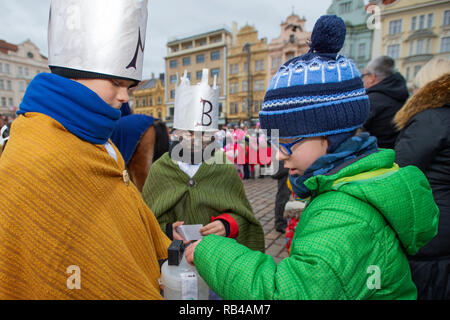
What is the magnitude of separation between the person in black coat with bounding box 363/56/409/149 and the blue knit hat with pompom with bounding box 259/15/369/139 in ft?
6.87

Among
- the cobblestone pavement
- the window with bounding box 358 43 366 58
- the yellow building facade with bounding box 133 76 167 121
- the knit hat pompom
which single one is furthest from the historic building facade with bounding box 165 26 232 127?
the knit hat pompom

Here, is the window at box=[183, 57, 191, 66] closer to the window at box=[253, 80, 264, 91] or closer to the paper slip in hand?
the window at box=[253, 80, 264, 91]

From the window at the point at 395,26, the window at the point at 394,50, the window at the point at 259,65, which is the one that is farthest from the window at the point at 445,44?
the window at the point at 259,65

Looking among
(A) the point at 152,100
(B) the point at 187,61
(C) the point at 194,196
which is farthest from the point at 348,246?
(A) the point at 152,100

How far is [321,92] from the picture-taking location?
3.62 feet

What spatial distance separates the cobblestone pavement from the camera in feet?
13.1

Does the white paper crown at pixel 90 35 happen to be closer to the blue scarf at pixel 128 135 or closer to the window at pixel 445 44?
the blue scarf at pixel 128 135

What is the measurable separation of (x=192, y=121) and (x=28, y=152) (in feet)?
5.83

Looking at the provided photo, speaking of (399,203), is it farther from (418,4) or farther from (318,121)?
(418,4)

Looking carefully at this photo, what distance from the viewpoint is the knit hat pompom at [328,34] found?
44.7 inches

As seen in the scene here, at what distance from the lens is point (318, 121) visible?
113 cm

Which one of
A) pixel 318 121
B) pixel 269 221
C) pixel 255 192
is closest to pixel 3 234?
pixel 318 121

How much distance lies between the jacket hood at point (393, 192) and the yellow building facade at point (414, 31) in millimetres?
30338

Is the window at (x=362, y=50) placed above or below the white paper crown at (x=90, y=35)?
above
